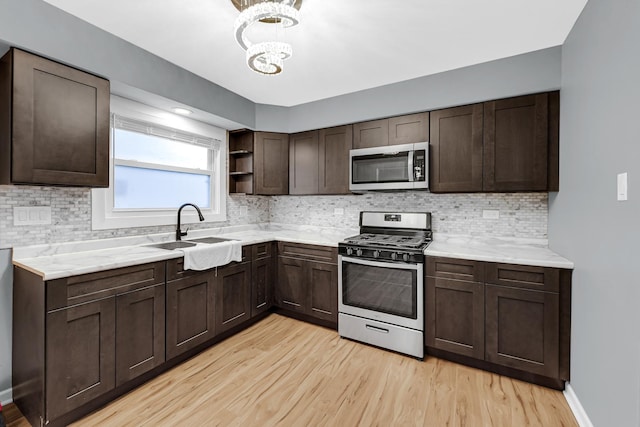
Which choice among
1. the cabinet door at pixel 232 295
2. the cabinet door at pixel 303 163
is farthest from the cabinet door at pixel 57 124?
the cabinet door at pixel 303 163

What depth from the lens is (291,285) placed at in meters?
3.12

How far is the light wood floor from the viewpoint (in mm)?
1715

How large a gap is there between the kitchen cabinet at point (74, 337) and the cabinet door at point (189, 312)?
0.19 meters

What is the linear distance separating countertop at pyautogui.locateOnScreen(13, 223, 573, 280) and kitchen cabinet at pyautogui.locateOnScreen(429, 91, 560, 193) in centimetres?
52

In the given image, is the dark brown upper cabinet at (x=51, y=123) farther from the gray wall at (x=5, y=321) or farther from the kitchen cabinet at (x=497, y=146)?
the kitchen cabinet at (x=497, y=146)

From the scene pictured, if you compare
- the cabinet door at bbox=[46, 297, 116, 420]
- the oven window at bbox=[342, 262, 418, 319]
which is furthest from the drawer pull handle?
the cabinet door at bbox=[46, 297, 116, 420]

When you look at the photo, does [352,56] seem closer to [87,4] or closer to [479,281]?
[87,4]

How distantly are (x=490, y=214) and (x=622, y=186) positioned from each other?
1432 mm

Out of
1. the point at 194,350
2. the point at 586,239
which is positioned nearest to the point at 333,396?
the point at 194,350

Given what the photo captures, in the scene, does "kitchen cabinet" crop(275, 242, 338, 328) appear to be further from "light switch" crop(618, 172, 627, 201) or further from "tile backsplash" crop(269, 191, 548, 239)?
"light switch" crop(618, 172, 627, 201)

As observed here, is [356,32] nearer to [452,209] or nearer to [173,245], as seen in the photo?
[452,209]

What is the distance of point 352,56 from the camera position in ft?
7.59

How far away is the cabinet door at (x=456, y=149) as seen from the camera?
2.44m

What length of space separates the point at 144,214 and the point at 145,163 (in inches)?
18.8
